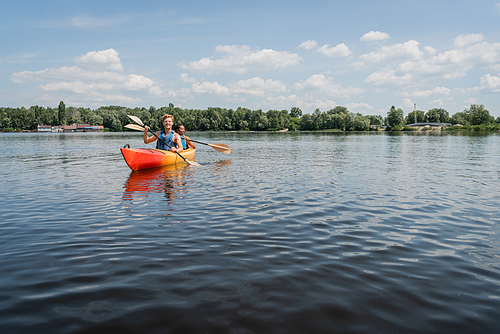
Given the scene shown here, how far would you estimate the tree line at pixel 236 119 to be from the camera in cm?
14212

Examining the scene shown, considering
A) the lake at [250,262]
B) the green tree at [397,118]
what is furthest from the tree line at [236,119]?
the lake at [250,262]

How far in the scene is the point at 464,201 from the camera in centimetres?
896

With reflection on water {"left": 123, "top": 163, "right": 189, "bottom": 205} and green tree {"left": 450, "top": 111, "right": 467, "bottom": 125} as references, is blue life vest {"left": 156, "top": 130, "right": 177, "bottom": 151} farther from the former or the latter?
green tree {"left": 450, "top": 111, "right": 467, "bottom": 125}

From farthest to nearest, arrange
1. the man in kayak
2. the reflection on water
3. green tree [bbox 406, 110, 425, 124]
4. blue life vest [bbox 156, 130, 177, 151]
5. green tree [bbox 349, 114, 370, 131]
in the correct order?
green tree [bbox 406, 110, 425, 124] → green tree [bbox 349, 114, 370, 131] → blue life vest [bbox 156, 130, 177, 151] → the man in kayak → the reflection on water

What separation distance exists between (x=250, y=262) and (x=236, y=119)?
158 m

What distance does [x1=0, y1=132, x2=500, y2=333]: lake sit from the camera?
11.0 ft

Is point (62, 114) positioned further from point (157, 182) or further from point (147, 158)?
point (157, 182)

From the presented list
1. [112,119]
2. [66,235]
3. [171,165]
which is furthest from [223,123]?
[66,235]

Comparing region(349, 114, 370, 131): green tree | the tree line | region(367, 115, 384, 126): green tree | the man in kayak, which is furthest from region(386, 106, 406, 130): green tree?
→ the man in kayak

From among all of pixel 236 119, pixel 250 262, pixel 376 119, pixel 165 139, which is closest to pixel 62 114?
pixel 236 119

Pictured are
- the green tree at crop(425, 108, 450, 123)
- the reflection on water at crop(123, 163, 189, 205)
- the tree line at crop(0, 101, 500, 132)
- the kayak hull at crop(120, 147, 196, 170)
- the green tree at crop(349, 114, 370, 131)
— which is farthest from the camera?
the green tree at crop(425, 108, 450, 123)

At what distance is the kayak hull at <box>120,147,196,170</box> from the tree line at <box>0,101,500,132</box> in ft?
423

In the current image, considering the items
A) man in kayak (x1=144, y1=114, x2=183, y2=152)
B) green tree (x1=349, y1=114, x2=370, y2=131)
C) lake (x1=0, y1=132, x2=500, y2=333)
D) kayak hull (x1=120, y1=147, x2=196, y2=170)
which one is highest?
green tree (x1=349, y1=114, x2=370, y2=131)

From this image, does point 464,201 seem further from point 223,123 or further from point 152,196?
point 223,123
